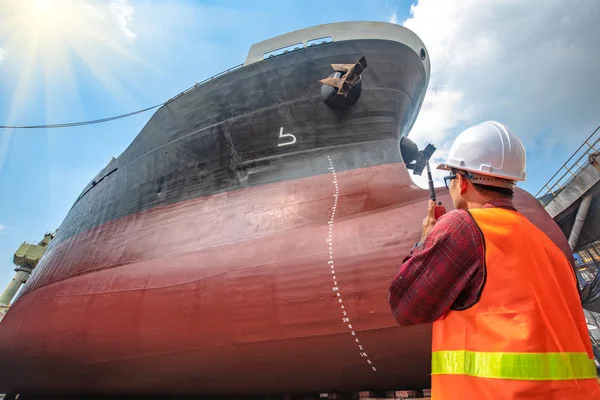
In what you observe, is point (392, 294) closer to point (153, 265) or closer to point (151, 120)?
point (153, 265)

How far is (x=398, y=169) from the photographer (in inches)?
201

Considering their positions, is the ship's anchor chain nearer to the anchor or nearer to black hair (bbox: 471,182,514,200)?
the anchor

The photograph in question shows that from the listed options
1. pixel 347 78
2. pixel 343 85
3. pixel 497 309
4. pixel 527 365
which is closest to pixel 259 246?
pixel 343 85

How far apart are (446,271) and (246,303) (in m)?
3.23

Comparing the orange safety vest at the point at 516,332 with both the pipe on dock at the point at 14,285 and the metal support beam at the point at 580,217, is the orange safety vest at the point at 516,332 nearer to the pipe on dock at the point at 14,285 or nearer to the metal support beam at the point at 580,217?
the metal support beam at the point at 580,217

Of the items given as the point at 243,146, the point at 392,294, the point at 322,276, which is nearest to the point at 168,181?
the point at 243,146

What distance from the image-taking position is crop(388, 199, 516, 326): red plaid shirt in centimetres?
123

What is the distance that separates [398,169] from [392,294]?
155 inches

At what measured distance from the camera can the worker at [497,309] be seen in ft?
3.46

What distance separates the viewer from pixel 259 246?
4504 millimetres

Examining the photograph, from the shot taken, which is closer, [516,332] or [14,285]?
[516,332]

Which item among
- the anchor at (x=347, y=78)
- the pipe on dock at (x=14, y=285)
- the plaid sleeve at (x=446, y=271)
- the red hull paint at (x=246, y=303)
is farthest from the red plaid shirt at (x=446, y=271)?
the pipe on dock at (x=14, y=285)

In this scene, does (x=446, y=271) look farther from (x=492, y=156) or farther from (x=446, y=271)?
(x=492, y=156)

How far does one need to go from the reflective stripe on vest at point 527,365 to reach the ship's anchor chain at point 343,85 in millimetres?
4673
